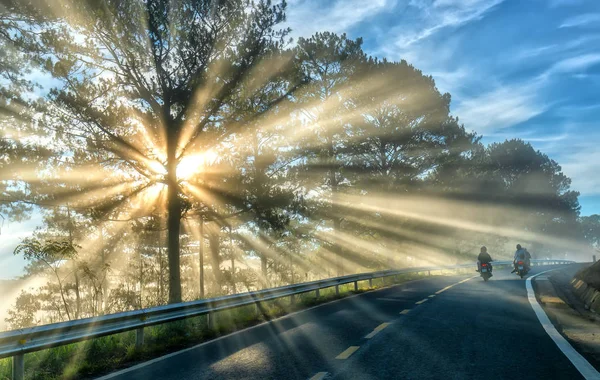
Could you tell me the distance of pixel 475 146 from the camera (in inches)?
1380

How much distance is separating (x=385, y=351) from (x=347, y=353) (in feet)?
1.81

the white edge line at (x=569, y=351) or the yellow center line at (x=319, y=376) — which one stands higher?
the yellow center line at (x=319, y=376)

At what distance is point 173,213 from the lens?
16.2m

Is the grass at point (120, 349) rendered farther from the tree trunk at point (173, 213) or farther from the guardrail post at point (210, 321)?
the tree trunk at point (173, 213)

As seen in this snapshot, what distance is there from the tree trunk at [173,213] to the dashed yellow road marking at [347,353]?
10.0 m

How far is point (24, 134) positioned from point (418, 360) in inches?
562

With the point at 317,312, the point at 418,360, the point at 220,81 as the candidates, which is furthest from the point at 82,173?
the point at 418,360

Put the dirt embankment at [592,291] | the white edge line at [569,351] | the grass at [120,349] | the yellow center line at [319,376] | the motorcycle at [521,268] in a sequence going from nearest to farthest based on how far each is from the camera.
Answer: the white edge line at [569,351]
the yellow center line at [319,376]
the grass at [120,349]
the dirt embankment at [592,291]
the motorcycle at [521,268]

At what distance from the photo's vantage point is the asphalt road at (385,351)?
18.8 feet

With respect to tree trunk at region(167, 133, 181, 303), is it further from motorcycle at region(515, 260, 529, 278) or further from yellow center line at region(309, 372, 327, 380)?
motorcycle at region(515, 260, 529, 278)

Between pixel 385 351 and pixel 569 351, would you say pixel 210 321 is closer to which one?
pixel 385 351

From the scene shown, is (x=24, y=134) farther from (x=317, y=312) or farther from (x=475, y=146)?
(x=475, y=146)

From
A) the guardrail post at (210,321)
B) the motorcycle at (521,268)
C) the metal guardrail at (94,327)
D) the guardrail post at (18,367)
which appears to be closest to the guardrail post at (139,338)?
the metal guardrail at (94,327)

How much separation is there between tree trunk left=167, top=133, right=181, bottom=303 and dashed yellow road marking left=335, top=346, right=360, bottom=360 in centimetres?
1000
